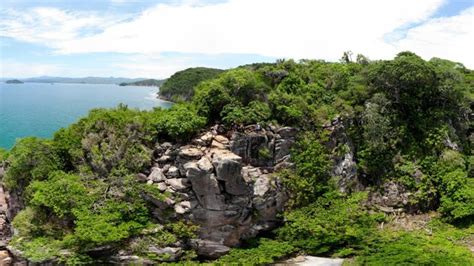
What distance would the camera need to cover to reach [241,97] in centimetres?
2166

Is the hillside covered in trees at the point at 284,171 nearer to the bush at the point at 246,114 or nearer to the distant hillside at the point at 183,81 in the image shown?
the bush at the point at 246,114

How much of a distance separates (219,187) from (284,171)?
3.98m

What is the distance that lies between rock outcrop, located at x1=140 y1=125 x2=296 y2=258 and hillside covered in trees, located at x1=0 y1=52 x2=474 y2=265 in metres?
0.09

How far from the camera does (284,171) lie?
20562 millimetres

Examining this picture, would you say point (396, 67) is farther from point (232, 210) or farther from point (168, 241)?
point (168, 241)

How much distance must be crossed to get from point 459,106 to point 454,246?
10468 mm

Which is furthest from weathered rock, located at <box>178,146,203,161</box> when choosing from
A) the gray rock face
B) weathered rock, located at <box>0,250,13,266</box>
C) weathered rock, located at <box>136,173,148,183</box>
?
weathered rock, located at <box>0,250,13,266</box>

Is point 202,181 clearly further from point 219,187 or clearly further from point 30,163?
point 30,163

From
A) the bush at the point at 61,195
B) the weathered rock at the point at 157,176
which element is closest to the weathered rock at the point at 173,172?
the weathered rock at the point at 157,176

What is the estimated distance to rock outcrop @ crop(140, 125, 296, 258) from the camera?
18094mm

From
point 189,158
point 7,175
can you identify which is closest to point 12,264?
point 7,175

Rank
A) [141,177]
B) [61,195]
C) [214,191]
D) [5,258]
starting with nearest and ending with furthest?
[61,195] < [214,191] < [5,258] < [141,177]

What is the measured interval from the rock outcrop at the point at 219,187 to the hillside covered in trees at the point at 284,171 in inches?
3.5

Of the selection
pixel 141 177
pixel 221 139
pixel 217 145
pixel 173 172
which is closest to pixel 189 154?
pixel 173 172
